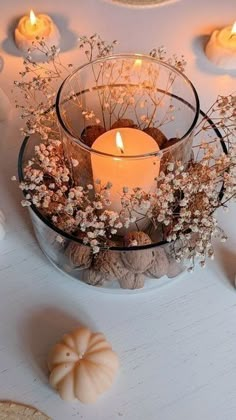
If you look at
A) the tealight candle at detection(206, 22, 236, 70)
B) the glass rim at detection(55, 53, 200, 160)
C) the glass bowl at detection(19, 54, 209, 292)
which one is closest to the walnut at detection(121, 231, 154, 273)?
the glass bowl at detection(19, 54, 209, 292)

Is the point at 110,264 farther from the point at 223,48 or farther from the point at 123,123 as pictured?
the point at 223,48

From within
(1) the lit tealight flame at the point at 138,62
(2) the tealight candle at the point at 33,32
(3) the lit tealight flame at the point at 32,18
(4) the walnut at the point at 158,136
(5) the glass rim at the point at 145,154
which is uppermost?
(3) the lit tealight flame at the point at 32,18

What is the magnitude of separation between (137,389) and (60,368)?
0.33 feet

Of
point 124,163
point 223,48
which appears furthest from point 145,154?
point 223,48

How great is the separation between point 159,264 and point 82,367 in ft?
0.51

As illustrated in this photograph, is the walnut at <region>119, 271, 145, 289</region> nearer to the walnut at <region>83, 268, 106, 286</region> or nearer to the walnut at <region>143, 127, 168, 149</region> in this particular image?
the walnut at <region>83, 268, 106, 286</region>

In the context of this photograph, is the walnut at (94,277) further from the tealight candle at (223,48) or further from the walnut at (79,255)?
the tealight candle at (223,48)

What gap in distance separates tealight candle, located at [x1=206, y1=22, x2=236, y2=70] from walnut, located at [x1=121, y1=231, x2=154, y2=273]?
16.5 inches

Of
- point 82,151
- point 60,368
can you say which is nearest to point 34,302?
point 60,368

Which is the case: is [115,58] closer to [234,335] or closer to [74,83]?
[74,83]

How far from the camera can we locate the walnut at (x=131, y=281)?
2.19 ft

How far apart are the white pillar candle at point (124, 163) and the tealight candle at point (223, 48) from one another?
308 mm

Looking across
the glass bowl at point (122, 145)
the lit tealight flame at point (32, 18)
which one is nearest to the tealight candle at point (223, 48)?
the glass bowl at point (122, 145)

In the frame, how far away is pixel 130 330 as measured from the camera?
684mm
